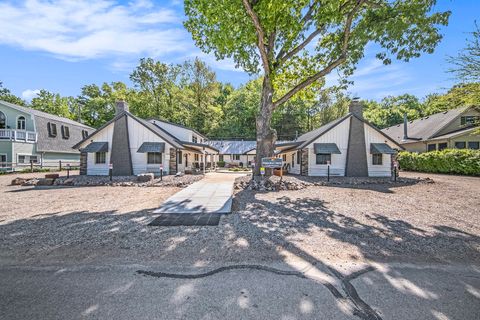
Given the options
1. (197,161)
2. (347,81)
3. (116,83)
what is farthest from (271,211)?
(116,83)

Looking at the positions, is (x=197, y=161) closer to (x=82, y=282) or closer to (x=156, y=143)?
(x=156, y=143)

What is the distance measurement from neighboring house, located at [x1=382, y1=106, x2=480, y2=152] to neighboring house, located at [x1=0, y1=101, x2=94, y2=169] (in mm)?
37840

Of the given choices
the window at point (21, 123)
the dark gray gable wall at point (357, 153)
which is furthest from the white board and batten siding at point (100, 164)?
the dark gray gable wall at point (357, 153)

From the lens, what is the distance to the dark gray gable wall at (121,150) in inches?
677

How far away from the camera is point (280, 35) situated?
12.9m

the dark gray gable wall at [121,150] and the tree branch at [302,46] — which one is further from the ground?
the tree branch at [302,46]

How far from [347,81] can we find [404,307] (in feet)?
48.9

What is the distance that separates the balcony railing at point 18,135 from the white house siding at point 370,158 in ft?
105

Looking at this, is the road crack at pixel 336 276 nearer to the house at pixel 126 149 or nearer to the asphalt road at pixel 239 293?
the asphalt road at pixel 239 293

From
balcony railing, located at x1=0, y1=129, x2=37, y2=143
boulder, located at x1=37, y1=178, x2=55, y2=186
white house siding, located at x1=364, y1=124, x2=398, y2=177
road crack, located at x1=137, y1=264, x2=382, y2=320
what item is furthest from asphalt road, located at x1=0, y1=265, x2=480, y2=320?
balcony railing, located at x1=0, y1=129, x2=37, y2=143

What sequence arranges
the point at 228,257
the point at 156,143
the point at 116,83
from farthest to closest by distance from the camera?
the point at 116,83 < the point at 156,143 < the point at 228,257

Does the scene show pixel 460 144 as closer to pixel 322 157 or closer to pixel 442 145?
pixel 442 145

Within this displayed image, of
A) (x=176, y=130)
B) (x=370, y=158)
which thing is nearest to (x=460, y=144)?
(x=370, y=158)

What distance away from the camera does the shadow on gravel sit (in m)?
2.83
